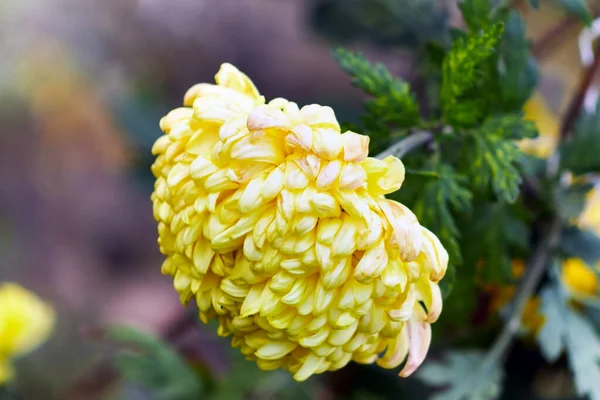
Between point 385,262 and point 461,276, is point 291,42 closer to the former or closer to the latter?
point 461,276

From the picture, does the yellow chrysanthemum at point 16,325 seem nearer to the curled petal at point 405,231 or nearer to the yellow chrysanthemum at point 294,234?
the yellow chrysanthemum at point 294,234

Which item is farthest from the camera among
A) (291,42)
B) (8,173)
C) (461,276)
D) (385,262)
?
(291,42)

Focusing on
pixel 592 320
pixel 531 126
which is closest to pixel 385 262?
pixel 531 126

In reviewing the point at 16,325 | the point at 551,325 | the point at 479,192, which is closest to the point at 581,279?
the point at 551,325

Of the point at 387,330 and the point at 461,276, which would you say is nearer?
the point at 387,330

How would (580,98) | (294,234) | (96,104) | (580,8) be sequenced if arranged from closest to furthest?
(294,234), (580,8), (580,98), (96,104)

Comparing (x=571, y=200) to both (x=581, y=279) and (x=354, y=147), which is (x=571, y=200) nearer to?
(x=581, y=279)
